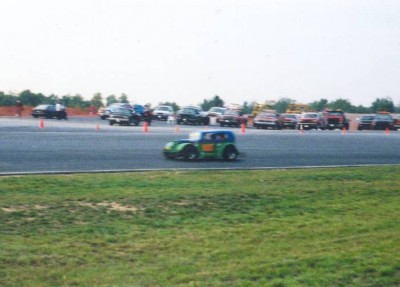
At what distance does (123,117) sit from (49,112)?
1192 centimetres

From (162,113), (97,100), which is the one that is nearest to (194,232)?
(162,113)

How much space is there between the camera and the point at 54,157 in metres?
24.2

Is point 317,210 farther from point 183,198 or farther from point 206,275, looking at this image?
point 206,275

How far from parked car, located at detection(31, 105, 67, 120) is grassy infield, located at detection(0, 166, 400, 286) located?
46803mm

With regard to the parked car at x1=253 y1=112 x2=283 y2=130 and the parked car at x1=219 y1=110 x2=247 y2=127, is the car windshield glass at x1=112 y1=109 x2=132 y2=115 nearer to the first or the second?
the parked car at x1=219 y1=110 x2=247 y2=127

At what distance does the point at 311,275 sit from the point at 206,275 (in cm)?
133

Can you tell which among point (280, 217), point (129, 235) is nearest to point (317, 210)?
point (280, 217)

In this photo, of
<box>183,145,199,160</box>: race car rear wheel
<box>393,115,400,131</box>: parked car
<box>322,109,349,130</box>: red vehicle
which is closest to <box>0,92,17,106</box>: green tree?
<box>322,109,349,130</box>: red vehicle

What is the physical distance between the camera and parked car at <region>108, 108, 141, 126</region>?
56.1 meters

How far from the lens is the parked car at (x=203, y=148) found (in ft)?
85.2

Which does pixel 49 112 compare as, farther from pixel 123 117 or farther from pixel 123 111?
pixel 123 117

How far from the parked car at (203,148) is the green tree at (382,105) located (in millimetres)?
107836

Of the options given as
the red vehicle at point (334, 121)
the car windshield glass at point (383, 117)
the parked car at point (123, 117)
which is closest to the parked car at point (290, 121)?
the red vehicle at point (334, 121)

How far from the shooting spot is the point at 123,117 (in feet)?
184
